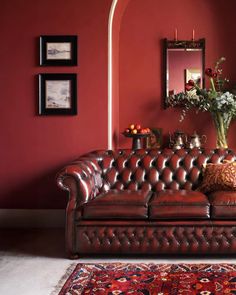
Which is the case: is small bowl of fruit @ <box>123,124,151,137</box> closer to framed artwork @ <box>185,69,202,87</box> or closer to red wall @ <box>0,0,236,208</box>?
red wall @ <box>0,0,236,208</box>

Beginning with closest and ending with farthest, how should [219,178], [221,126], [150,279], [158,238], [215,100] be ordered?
[150,279] → [158,238] → [219,178] → [215,100] → [221,126]

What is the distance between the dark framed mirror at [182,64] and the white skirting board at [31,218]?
5.84 feet

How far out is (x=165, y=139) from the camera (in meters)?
5.68

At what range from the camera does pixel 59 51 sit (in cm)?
516

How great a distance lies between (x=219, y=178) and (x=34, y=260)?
5.85 feet

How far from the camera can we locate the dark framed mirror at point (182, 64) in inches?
220

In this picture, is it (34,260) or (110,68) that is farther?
(110,68)

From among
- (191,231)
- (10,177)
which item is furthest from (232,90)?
(10,177)

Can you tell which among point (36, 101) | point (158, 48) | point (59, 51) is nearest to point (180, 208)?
point (36, 101)

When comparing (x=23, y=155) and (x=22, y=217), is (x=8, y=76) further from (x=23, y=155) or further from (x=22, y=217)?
(x=22, y=217)

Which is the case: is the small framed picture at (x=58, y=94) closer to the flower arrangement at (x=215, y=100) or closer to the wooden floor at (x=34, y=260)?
the flower arrangement at (x=215, y=100)

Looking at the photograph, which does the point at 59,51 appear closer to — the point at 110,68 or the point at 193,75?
the point at 110,68

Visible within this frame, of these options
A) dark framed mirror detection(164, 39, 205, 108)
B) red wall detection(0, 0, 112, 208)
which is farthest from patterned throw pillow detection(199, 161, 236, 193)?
dark framed mirror detection(164, 39, 205, 108)

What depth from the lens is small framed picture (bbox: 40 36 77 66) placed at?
5.14 meters
